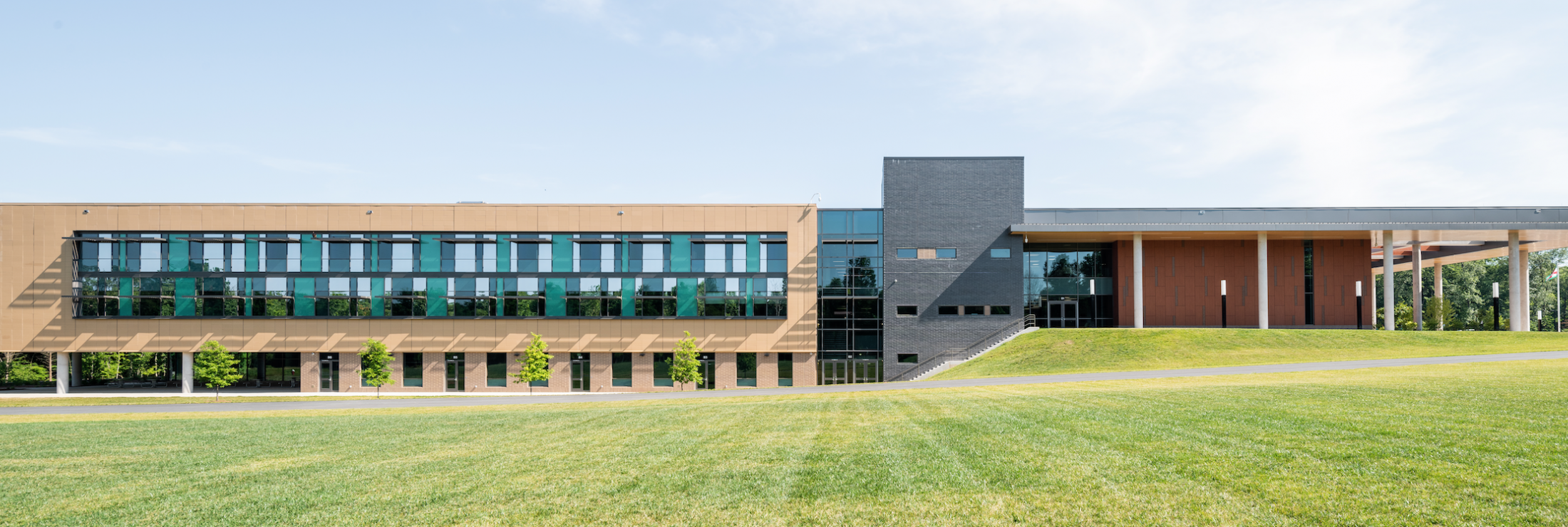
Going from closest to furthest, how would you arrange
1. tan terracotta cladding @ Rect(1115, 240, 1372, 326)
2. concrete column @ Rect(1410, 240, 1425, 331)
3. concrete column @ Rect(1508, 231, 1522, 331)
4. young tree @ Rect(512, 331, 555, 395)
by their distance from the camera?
young tree @ Rect(512, 331, 555, 395) → concrete column @ Rect(1508, 231, 1522, 331) → concrete column @ Rect(1410, 240, 1425, 331) → tan terracotta cladding @ Rect(1115, 240, 1372, 326)

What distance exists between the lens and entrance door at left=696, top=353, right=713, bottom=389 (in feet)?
143

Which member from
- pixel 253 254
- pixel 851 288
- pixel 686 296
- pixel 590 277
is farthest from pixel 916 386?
pixel 253 254

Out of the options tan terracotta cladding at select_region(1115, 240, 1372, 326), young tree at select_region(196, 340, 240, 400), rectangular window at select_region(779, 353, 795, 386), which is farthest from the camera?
tan terracotta cladding at select_region(1115, 240, 1372, 326)

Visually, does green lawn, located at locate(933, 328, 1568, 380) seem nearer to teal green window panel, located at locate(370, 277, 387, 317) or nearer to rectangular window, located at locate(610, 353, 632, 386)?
rectangular window, located at locate(610, 353, 632, 386)

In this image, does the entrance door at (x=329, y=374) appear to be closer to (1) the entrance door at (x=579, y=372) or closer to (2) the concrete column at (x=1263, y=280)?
(1) the entrance door at (x=579, y=372)

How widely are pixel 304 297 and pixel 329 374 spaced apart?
4389 mm

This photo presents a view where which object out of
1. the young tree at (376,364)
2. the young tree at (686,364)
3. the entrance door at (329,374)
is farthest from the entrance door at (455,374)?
the young tree at (686,364)

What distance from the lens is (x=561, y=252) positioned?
43.3 m

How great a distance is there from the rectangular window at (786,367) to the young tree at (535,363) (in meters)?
12.4

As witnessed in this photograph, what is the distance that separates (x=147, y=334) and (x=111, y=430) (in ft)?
100.0

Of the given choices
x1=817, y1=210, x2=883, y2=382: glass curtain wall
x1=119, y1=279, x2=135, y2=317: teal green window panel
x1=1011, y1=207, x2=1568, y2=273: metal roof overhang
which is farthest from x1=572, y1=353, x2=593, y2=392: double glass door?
x1=1011, y1=207, x2=1568, y2=273: metal roof overhang

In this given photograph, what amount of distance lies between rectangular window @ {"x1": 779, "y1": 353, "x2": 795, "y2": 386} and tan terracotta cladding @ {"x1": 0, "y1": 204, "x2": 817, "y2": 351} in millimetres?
4339

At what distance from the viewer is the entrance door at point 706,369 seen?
4362 cm

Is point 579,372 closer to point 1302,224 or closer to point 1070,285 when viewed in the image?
point 1070,285
